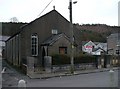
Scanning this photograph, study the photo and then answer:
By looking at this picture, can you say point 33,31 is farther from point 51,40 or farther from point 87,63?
point 87,63

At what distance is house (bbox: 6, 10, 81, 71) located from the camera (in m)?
36.9

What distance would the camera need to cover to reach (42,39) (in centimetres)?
3903

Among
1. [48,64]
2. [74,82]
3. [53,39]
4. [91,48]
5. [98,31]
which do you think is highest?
[98,31]

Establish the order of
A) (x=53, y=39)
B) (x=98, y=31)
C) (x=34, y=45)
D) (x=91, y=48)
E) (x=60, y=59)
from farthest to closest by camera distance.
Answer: (x=98, y=31) → (x=91, y=48) → (x=34, y=45) → (x=53, y=39) → (x=60, y=59)

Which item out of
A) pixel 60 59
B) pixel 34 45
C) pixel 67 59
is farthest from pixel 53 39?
pixel 60 59

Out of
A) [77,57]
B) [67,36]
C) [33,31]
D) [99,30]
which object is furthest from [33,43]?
[99,30]

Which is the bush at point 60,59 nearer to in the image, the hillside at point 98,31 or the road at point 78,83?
the road at point 78,83

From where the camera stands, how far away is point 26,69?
30.1 m

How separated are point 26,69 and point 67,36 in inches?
403

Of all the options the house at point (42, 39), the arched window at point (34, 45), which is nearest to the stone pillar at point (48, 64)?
the house at point (42, 39)

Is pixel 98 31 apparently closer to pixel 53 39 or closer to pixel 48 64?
pixel 53 39

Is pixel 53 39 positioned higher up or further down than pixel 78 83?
higher up

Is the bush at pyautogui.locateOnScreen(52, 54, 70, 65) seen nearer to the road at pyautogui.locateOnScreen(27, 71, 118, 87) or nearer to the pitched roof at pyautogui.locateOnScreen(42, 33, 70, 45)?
the pitched roof at pyautogui.locateOnScreen(42, 33, 70, 45)

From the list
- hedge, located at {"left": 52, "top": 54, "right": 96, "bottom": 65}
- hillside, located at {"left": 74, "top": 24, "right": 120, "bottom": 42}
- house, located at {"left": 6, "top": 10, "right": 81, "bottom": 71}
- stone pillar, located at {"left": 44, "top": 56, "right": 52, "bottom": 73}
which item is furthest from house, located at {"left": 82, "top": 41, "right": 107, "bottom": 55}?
stone pillar, located at {"left": 44, "top": 56, "right": 52, "bottom": 73}
